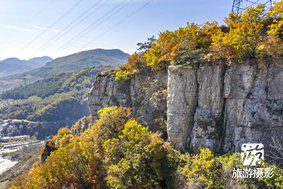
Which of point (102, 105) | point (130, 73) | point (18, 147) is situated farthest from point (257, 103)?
point (18, 147)

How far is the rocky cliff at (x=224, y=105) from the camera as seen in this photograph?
2039cm

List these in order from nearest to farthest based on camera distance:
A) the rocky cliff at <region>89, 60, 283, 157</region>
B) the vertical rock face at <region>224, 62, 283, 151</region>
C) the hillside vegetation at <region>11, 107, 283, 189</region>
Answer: the hillside vegetation at <region>11, 107, 283, 189</region> < the vertical rock face at <region>224, 62, 283, 151</region> < the rocky cliff at <region>89, 60, 283, 157</region>

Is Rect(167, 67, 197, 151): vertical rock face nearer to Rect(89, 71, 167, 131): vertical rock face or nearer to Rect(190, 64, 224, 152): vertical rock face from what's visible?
Rect(190, 64, 224, 152): vertical rock face

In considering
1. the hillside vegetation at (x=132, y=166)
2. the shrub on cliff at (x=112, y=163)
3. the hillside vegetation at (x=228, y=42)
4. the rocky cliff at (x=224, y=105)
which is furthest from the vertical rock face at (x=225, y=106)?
the shrub on cliff at (x=112, y=163)

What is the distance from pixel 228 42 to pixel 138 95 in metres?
17.8

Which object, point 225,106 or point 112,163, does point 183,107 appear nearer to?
point 225,106

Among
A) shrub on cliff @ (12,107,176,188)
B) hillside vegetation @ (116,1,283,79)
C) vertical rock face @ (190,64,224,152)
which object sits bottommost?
shrub on cliff @ (12,107,176,188)

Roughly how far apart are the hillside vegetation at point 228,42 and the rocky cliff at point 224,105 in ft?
3.71

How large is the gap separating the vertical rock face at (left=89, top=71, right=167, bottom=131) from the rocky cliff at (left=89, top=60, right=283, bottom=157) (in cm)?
474

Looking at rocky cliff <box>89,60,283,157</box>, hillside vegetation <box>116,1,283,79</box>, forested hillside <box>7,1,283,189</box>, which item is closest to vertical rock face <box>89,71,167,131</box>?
forested hillside <box>7,1,283,189</box>

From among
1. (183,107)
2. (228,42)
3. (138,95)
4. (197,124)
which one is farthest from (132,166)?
(228,42)

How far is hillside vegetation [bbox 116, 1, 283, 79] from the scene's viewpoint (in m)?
20.2

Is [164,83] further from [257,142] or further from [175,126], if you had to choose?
[257,142]

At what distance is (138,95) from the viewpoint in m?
33.9
